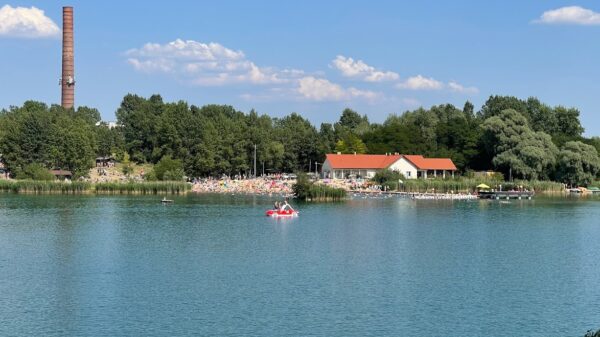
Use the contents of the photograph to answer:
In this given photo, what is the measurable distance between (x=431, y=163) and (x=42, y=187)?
49.7 metres

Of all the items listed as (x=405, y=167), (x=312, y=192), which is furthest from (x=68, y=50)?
(x=312, y=192)

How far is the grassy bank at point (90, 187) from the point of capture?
9250 cm

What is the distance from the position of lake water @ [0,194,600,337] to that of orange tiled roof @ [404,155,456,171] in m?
45.5

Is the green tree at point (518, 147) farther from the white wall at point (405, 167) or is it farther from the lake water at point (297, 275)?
the lake water at point (297, 275)

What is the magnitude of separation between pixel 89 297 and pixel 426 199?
61.3 metres

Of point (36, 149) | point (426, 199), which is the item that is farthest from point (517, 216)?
point (36, 149)

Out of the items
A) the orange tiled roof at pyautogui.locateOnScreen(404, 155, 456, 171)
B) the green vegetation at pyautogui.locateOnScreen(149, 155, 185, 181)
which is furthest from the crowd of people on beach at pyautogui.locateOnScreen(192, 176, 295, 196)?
the orange tiled roof at pyautogui.locateOnScreen(404, 155, 456, 171)

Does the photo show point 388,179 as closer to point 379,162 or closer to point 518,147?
point 379,162

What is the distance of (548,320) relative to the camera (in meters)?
28.1

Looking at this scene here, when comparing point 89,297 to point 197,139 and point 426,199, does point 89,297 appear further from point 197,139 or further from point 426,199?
point 197,139

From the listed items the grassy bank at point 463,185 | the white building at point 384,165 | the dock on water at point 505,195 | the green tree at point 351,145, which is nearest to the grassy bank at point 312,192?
the grassy bank at point 463,185

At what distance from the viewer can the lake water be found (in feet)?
90.2

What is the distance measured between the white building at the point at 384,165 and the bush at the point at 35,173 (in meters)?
35.9

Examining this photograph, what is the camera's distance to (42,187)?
92312 mm
